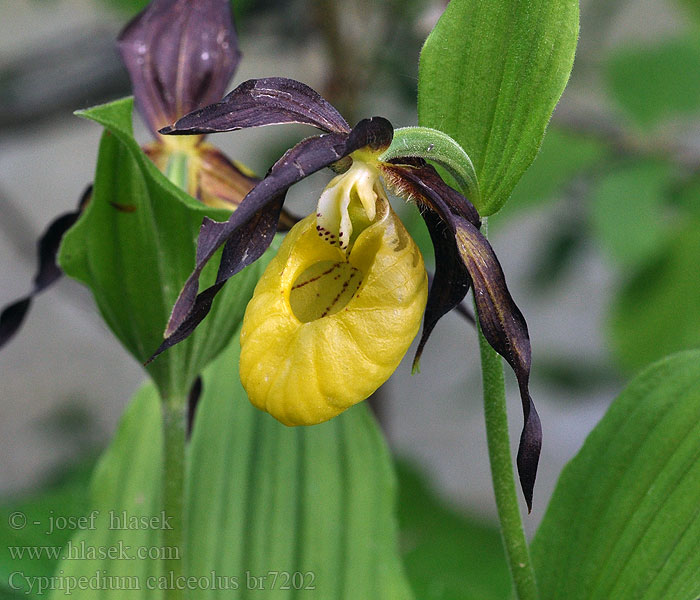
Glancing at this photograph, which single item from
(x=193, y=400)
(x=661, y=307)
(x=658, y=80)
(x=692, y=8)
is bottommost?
(x=193, y=400)

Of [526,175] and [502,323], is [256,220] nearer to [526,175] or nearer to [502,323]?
[502,323]

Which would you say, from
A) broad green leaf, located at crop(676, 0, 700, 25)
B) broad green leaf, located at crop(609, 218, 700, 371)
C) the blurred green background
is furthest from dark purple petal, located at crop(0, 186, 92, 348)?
broad green leaf, located at crop(676, 0, 700, 25)

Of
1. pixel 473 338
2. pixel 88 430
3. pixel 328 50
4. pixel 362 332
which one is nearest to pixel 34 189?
pixel 88 430

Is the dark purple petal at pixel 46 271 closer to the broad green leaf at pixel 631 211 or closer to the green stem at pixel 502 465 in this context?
the green stem at pixel 502 465

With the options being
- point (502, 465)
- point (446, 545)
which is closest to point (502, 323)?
point (502, 465)

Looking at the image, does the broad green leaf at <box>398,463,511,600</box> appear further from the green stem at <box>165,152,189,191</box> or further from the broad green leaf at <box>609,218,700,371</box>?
the green stem at <box>165,152,189,191</box>

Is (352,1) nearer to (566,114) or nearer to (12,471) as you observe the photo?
(566,114)
